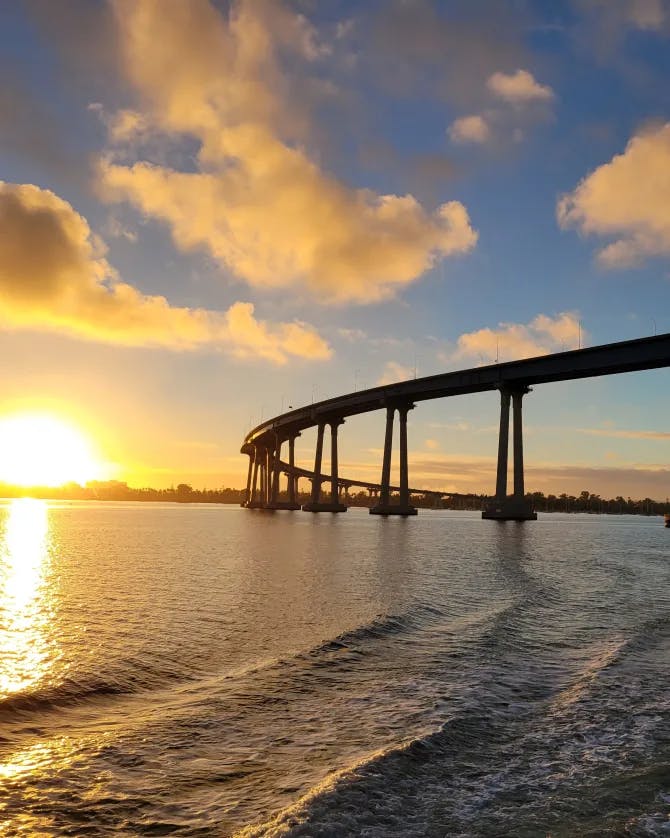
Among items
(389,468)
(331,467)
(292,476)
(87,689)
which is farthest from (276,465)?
(87,689)

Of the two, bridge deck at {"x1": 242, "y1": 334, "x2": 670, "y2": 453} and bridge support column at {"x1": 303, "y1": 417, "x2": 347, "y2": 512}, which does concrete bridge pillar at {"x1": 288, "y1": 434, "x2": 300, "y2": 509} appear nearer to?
bridge support column at {"x1": 303, "y1": 417, "x2": 347, "y2": 512}

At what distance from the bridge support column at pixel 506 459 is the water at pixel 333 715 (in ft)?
260

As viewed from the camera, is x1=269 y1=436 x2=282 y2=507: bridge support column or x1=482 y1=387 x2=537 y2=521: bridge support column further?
x1=269 y1=436 x2=282 y2=507: bridge support column

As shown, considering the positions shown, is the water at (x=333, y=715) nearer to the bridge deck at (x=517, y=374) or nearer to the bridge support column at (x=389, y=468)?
the bridge deck at (x=517, y=374)

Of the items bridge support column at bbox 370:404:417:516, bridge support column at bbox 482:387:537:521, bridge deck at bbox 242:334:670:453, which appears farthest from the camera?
bridge support column at bbox 370:404:417:516

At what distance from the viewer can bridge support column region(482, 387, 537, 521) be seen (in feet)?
328

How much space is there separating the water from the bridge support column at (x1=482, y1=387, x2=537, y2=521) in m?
79.2

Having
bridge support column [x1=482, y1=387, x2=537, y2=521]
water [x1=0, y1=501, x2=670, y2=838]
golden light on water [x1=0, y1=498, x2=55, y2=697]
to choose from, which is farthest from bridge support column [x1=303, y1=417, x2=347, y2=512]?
water [x1=0, y1=501, x2=670, y2=838]

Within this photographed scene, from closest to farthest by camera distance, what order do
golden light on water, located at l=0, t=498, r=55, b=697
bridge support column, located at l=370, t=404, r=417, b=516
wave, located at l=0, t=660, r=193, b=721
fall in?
wave, located at l=0, t=660, r=193, b=721
golden light on water, located at l=0, t=498, r=55, b=697
bridge support column, located at l=370, t=404, r=417, b=516

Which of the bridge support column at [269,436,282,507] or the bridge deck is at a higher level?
the bridge deck

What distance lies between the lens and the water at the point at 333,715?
6215mm

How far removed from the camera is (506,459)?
101 m

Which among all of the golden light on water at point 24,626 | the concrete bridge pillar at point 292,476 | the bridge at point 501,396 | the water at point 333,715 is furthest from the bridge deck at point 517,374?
the golden light on water at point 24,626

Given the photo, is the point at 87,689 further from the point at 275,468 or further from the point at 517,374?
the point at 275,468
